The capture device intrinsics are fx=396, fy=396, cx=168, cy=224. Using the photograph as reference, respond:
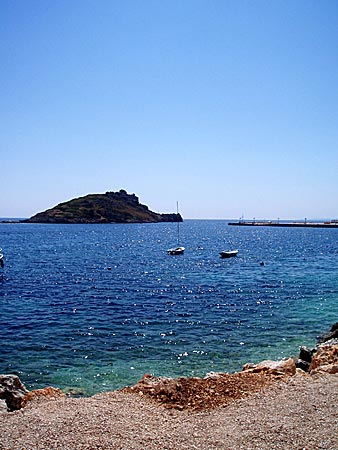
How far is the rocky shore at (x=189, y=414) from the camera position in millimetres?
9367

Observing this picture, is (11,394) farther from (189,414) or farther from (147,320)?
(147,320)

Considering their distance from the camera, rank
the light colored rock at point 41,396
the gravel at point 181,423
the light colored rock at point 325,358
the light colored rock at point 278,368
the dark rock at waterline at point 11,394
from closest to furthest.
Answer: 1. the gravel at point 181,423
2. the dark rock at waterline at point 11,394
3. the light colored rock at point 41,396
4. the light colored rock at point 278,368
5. the light colored rock at point 325,358

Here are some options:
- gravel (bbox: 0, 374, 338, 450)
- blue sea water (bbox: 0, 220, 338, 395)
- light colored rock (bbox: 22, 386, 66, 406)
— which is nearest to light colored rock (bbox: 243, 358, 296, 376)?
gravel (bbox: 0, 374, 338, 450)

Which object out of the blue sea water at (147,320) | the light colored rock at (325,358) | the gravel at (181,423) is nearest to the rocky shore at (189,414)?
the gravel at (181,423)

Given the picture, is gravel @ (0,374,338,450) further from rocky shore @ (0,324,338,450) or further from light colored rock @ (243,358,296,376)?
light colored rock @ (243,358,296,376)

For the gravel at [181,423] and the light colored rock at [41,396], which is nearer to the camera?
the gravel at [181,423]

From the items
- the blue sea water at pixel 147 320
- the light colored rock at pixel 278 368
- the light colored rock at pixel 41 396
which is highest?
the light colored rock at pixel 278 368

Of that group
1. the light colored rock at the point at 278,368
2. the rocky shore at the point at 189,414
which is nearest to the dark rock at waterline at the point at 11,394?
the rocky shore at the point at 189,414

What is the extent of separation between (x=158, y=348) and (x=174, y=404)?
11344mm

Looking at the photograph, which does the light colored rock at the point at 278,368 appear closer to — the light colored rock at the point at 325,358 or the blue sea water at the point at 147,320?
the light colored rock at the point at 325,358

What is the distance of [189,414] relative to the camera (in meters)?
11.2

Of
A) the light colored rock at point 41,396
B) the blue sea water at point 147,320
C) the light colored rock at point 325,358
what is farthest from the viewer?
the blue sea water at point 147,320

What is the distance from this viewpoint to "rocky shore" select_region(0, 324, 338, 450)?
9367 millimetres

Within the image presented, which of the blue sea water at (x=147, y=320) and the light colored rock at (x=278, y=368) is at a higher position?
the light colored rock at (x=278, y=368)
